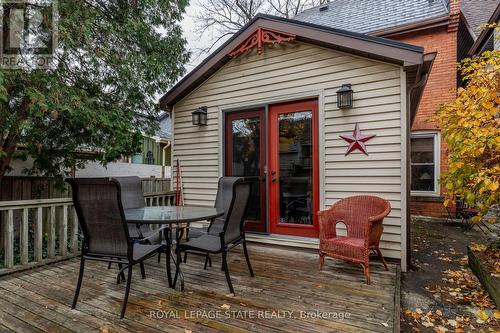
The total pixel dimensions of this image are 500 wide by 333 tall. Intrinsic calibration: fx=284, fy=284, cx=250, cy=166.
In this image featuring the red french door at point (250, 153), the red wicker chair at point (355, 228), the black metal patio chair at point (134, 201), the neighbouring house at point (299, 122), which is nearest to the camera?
the red wicker chair at point (355, 228)

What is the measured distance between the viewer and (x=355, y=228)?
11.7ft

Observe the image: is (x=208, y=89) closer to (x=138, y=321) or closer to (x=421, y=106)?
(x=138, y=321)

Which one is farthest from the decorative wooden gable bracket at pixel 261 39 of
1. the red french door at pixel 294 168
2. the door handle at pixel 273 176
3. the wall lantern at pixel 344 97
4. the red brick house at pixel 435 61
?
the red brick house at pixel 435 61

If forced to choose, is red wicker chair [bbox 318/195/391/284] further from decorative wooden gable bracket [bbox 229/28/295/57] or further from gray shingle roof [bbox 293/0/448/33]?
gray shingle roof [bbox 293/0/448/33]

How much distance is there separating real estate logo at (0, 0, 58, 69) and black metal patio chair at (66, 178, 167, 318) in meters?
2.58

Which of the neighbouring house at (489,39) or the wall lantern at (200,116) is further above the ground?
the neighbouring house at (489,39)

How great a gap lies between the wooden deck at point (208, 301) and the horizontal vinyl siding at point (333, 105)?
1.01 meters

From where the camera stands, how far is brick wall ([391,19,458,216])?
727cm

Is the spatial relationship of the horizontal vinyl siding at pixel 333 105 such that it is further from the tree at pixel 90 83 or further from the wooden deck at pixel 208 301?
the tree at pixel 90 83

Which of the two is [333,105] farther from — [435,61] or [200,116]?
[435,61]

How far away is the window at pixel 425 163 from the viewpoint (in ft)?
24.6

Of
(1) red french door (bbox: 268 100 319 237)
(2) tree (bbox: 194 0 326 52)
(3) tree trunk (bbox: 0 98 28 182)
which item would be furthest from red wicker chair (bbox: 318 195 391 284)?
(2) tree (bbox: 194 0 326 52)

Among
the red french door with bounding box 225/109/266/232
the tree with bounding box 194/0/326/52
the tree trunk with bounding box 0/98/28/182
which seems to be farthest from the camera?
the tree with bounding box 194/0/326/52

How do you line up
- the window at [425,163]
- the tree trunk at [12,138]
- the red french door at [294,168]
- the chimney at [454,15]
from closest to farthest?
1. the tree trunk at [12,138]
2. the red french door at [294,168]
3. the chimney at [454,15]
4. the window at [425,163]
